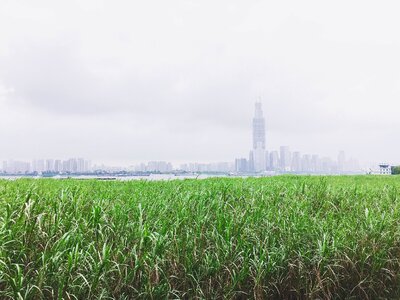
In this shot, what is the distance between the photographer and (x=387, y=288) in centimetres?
379

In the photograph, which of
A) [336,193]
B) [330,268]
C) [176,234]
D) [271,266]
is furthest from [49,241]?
[336,193]

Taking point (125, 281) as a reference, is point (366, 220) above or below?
above

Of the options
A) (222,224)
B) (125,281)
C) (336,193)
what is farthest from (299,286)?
(336,193)

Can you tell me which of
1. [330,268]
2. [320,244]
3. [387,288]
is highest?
[320,244]

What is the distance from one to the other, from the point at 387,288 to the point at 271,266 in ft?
4.94

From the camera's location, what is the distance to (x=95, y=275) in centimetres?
285

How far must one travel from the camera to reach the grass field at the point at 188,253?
9.66 ft

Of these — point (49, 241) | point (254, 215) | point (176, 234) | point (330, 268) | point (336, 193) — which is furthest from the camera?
point (336, 193)

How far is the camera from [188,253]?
3.42m

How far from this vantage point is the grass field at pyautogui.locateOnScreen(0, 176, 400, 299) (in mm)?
2945

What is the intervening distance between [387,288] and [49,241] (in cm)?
371

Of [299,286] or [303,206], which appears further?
[303,206]

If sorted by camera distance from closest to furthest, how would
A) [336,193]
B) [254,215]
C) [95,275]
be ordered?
1. [95,275]
2. [254,215]
3. [336,193]

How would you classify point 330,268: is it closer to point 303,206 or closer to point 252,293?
point 252,293
